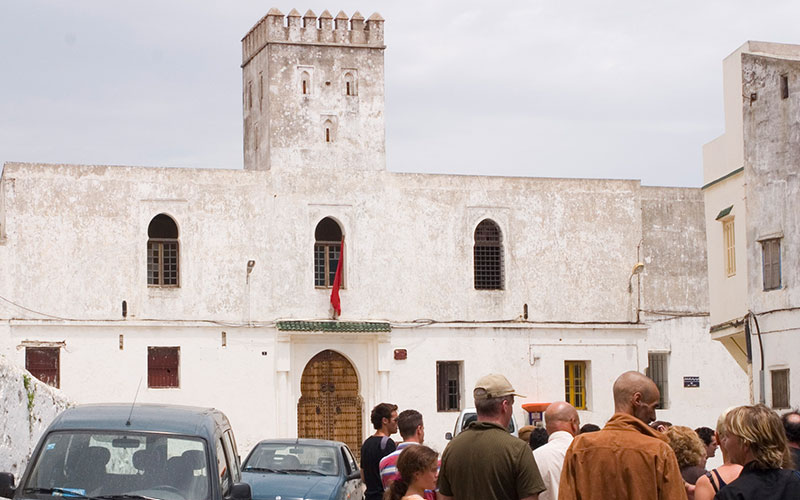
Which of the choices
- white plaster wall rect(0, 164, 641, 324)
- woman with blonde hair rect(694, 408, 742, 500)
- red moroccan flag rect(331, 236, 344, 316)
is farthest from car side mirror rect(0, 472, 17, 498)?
red moroccan flag rect(331, 236, 344, 316)

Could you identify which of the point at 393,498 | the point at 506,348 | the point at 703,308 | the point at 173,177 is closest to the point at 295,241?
the point at 173,177

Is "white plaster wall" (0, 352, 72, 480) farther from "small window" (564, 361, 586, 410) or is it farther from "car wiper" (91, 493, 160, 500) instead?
"small window" (564, 361, 586, 410)

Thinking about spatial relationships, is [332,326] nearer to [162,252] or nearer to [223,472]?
[162,252]

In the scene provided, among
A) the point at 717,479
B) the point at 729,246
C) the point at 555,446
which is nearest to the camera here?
the point at 717,479

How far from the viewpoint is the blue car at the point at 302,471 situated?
16.5 meters

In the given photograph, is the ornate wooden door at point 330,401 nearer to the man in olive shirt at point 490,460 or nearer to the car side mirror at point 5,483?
the car side mirror at point 5,483

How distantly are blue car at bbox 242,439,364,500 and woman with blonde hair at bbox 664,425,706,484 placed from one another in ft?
24.6

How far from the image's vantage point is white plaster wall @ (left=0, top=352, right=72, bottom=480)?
68.1ft

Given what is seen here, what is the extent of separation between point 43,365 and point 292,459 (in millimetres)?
15119

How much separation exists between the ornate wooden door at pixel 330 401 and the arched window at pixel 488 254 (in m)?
4.12

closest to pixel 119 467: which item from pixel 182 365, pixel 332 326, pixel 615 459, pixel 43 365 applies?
pixel 615 459

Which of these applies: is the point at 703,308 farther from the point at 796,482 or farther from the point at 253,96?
the point at 796,482

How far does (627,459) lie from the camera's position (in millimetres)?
7117

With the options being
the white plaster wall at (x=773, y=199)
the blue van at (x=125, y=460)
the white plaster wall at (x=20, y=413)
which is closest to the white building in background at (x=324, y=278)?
the white plaster wall at (x=20, y=413)
